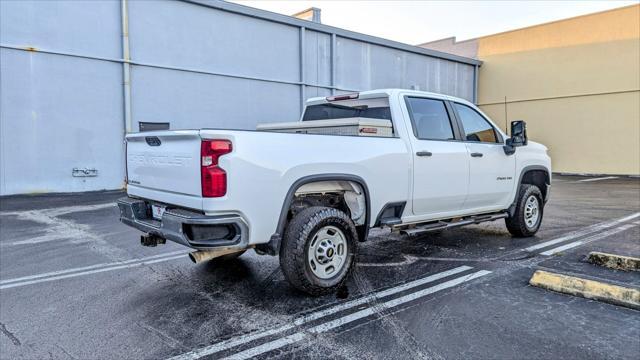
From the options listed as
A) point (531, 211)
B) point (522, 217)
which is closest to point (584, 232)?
point (531, 211)

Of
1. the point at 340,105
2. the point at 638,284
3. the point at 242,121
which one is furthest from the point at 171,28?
the point at 638,284

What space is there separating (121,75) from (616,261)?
12080mm

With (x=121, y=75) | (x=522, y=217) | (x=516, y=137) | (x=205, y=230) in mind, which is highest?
(x=121, y=75)

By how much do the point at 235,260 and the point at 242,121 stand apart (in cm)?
1001

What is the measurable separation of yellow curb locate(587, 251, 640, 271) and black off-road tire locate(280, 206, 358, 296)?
3163 mm

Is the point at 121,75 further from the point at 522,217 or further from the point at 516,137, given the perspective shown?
the point at 522,217

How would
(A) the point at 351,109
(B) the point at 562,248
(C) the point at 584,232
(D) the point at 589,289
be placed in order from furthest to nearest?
(C) the point at 584,232 → (B) the point at 562,248 → (A) the point at 351,109 → (D) the point at 589,289

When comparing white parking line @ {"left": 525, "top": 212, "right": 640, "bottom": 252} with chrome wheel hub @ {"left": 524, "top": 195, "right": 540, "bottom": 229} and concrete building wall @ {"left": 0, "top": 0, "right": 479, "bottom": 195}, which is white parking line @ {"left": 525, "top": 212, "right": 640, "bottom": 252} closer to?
chrome wheel hub @ {"left": 524, "top": 195, "right": 540, "bottom": 229}

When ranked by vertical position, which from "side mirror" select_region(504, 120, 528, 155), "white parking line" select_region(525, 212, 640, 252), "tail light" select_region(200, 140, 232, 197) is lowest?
"white parking line" select_region(525, 212, 640, 252)

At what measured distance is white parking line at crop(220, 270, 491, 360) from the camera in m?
3.17

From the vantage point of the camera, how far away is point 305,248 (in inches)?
159

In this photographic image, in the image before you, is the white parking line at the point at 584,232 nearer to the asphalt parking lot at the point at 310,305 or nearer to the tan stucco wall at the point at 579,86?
the asphalt parking lot at the point at 310,305

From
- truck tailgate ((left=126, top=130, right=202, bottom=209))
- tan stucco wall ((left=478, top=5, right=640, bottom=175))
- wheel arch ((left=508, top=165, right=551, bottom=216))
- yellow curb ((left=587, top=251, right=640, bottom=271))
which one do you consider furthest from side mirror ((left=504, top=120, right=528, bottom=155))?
→ tan stucco wall ((left=478, top=5, right=640, bottom=175))

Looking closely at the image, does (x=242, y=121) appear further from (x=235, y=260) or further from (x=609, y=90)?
(x=609, y=90)
